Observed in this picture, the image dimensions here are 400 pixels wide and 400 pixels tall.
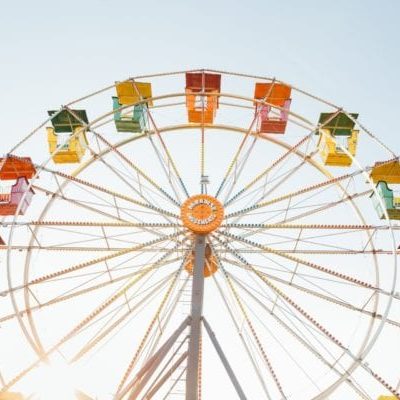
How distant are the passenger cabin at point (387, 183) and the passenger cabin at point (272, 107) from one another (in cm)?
275

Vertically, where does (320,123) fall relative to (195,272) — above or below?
above

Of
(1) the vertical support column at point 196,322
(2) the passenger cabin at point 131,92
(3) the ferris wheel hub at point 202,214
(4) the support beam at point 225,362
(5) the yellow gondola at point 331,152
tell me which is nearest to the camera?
(1) the vertical support column at point 196,322

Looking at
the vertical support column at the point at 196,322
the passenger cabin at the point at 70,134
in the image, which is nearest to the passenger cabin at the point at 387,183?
the vertical support column at the point at 196,322

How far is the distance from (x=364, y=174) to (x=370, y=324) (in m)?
3.58

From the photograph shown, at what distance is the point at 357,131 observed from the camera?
1260 centimetres

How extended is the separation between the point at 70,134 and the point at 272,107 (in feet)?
18.1

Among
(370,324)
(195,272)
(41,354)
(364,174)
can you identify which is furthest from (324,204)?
(41,354)

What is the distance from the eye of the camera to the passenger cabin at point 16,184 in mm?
11445

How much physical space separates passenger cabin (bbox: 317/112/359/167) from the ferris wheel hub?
369 centimetres

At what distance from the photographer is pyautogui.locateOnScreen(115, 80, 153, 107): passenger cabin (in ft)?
41.6

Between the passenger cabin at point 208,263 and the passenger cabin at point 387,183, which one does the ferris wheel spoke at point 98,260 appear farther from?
the passenger cabin at point 387,183

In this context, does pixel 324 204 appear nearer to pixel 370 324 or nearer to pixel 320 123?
pixel 320 123

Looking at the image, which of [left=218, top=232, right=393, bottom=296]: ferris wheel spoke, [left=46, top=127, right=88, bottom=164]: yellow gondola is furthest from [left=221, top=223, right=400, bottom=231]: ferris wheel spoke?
[left=46, top=127, right=88, bottom=164]: yellow gondola

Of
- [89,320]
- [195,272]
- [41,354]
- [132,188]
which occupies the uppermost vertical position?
[132,188]
